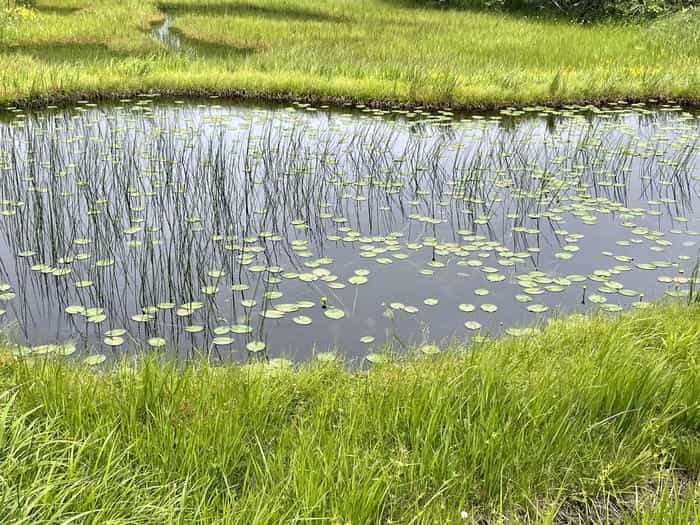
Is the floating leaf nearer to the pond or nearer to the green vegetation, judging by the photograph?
the pond

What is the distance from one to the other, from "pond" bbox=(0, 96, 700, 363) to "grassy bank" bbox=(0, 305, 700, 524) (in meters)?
0.62

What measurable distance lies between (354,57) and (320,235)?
6.86m

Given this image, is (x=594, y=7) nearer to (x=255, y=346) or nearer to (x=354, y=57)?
(x=354, y=57)

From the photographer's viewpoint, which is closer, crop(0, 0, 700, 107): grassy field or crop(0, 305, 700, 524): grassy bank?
crop(0, 305, 700, 524): grassy bank

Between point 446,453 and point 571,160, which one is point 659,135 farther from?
point 446,453

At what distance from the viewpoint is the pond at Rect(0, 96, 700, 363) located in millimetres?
3822

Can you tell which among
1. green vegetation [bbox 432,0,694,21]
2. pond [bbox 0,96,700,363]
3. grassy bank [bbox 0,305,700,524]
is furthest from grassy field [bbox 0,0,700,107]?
grassy bank [bbox 0,305,700,524]

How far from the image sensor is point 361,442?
2.52 meters

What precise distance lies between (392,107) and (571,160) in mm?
2850

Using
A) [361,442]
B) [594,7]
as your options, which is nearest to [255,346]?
[361,442]

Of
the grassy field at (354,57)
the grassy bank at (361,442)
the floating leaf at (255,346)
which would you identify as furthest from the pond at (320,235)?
the grassy field at (354,57)

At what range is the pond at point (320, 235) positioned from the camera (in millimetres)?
3822

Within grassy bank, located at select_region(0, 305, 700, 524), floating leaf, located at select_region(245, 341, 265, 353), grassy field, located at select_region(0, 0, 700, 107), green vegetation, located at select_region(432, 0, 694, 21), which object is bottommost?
floating leaf, located at select_region(245, 341, 265, 353)

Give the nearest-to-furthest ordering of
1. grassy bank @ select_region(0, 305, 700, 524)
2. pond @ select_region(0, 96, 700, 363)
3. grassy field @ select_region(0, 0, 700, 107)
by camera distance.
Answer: grassy bank @ select_region(0, 305, 700, 524) < pond @ select_region(0, 96, 700, 363) < grassy field @ select_region(0, 0, 700, 107)
